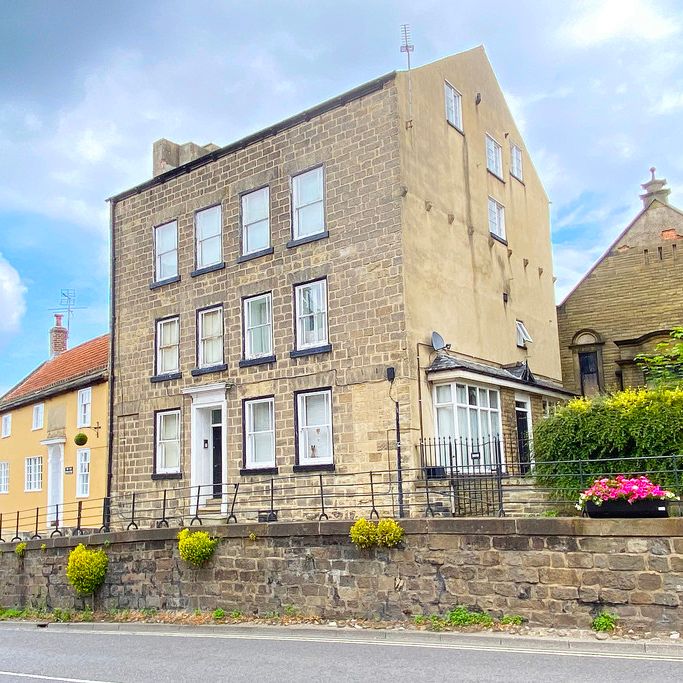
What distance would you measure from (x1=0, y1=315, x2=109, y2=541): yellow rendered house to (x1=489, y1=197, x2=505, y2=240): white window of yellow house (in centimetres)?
1270

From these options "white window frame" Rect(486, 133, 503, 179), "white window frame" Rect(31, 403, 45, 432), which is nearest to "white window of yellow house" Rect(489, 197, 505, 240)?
"white window frame" Rect(486, 133, 503, 179)

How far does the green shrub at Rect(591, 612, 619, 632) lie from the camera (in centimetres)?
1091

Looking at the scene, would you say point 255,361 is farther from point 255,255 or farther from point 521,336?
point 521,336

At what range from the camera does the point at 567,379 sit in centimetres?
2686

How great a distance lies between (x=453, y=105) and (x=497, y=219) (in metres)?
3.55

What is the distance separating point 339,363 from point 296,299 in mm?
2260

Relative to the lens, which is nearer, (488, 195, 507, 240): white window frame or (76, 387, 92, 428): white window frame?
(488, 195, 507, 240): white window frame

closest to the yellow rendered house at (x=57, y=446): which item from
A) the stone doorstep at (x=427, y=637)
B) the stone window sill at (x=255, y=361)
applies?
the stone window sill at (x=255, y=361)

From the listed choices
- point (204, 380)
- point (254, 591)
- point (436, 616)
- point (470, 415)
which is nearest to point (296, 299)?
point (204, 380)

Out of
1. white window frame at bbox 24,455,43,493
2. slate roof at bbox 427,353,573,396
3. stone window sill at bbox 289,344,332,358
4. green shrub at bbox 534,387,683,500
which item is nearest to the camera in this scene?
green shrub at bbox 534,387,683,500

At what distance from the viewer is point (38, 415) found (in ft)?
94.6

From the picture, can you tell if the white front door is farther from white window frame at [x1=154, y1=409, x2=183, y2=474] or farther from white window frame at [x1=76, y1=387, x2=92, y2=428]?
white window frame at [x1=154, y1=409, x2=183, y2=474]

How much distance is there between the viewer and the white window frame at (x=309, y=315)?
19.4 m

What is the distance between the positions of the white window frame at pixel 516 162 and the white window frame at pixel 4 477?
21.7m
